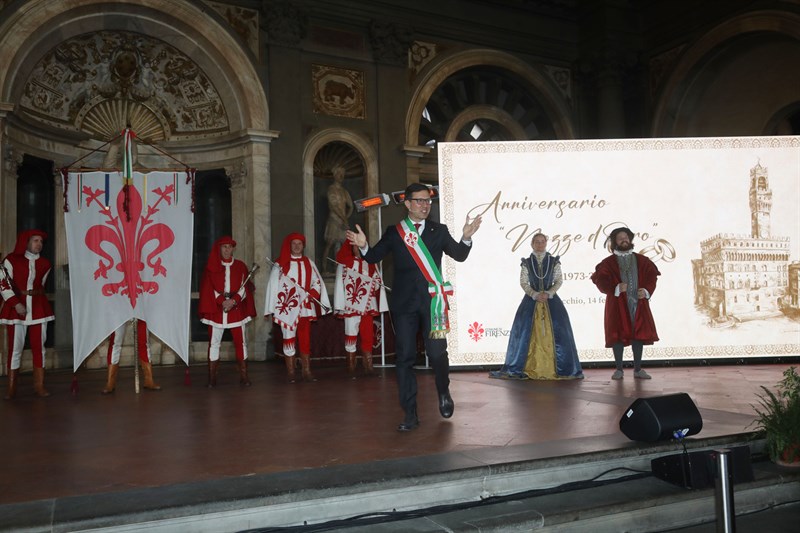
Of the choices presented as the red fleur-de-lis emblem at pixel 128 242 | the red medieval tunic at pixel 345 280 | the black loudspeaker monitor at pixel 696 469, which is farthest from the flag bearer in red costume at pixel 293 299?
the black loudspeaker monitor at pixel 696 469

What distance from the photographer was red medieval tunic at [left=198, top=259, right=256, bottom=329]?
7.57 meters

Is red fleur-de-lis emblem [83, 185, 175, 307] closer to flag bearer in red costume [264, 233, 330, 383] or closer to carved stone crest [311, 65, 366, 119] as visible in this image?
flag bearer in red costume [264, 233, 330, 383]

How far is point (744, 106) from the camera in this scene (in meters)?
13.4

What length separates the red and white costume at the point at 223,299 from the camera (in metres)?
7.57

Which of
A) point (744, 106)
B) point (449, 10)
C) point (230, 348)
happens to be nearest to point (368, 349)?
point (230, 348)

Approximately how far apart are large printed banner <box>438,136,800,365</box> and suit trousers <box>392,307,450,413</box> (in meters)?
3.79

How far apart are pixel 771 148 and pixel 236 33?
7.60 metres

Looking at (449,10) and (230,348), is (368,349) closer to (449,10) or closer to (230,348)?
(230,348)

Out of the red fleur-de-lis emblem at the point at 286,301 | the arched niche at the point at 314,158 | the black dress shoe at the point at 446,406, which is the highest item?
the arched niche at the point at 314,158

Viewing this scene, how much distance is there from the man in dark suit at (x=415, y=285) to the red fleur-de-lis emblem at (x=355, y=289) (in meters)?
3.54

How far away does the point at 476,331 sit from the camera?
8.64 m

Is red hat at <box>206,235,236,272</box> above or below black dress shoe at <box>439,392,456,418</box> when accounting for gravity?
above

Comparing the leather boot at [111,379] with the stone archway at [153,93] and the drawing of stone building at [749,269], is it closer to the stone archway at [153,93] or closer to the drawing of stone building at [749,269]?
the stone archway at [153,93]

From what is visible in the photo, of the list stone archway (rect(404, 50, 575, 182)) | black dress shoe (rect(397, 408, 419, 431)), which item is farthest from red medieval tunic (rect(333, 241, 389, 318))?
stone archway (rect(404, 50, 575, 182))
